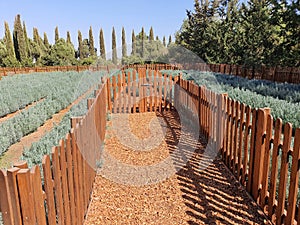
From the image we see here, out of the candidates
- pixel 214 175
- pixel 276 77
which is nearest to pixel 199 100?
pixel 214 175

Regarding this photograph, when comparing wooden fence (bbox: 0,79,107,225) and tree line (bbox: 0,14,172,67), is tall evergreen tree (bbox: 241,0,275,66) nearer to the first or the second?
tree line (bbox: 0,14,172,67)

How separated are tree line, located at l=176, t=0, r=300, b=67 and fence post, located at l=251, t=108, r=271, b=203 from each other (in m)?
18.8

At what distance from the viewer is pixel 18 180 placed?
48.7 inches

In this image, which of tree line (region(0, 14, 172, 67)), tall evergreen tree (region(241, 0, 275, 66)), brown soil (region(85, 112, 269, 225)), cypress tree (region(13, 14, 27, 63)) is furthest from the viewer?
cypress tree (region(13, 14, 27, 63))

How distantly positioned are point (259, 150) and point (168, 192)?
128 centimetres

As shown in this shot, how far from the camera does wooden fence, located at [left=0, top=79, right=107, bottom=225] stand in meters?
1.24

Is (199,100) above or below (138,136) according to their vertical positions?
above

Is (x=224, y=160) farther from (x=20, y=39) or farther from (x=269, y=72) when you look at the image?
(x=20, y=39)

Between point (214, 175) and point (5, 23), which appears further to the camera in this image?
point (5, 23)

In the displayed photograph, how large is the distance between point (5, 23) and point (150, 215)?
49.0 meters

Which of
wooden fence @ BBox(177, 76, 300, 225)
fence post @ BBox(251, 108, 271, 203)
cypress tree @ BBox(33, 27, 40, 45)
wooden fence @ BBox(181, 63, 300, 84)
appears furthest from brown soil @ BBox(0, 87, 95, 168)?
cypress tree @ BBox(33, 27, 40, 45)

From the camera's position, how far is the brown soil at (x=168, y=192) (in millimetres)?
2793

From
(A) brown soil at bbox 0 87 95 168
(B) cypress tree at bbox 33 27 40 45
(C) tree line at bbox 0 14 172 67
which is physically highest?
(B) cypress tree at bbox 33 27 40 45

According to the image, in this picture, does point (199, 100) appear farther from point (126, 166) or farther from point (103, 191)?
point (103, 191)
